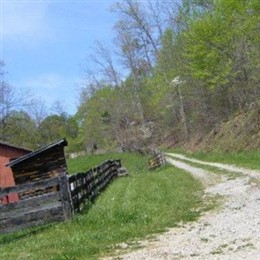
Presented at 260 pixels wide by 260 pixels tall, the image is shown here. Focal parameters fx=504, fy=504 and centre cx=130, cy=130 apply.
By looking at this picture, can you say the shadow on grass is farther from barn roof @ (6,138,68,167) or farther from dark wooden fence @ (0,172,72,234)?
barn roof @ (6,138,68,167)

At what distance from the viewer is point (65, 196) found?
12234 mm

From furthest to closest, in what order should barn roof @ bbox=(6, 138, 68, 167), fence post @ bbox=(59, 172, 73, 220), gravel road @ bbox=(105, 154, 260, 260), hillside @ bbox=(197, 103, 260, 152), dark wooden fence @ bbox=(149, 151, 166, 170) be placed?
dark wooden fence @ bbox=(149, 151, 166, 170) < hillside @ bbox=(197, 103, 260, 152) < barn roof @ bbox=(6, 138, 68, 167) < fence post @ bbox=(59, 172, 73, 220) < gravel road @ bbox=(105, 154, 260, 260)

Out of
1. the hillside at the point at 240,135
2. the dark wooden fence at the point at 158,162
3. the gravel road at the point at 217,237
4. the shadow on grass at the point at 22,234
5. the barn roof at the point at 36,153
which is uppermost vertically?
the barn roof at the point at 36,153

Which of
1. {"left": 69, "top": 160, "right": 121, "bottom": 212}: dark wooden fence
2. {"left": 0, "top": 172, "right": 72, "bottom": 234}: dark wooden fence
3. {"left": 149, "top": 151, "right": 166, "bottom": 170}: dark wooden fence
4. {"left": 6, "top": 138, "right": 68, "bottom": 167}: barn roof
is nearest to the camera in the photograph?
{"left": 0, "top": 172, "right": 72, "bottom": 234}: dark wooden fence

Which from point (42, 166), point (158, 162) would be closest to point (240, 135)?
point (158, 162)

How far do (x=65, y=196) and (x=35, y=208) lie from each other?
0.81 meters

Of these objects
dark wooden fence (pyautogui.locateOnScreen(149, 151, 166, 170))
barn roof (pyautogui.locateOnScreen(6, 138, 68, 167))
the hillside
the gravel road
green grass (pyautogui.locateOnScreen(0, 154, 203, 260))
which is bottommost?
the gravel road

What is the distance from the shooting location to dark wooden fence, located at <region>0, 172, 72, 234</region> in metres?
11.6

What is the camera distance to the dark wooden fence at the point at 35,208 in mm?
11586

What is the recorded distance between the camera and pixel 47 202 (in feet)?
39.3

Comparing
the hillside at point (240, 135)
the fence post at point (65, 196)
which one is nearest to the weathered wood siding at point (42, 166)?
the hillside at point (240, 135)

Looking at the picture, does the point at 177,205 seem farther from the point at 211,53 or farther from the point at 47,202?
the point at 211,53

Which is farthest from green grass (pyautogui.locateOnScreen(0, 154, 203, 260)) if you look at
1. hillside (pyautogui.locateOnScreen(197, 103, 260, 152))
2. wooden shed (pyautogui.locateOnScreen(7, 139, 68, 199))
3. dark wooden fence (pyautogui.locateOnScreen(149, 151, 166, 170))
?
dark wooden fence (pyautogui.locateOnScreen(149, 151, 166, 170))

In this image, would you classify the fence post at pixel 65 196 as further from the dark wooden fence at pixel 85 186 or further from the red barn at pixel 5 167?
the red barn at pixel 5 167
